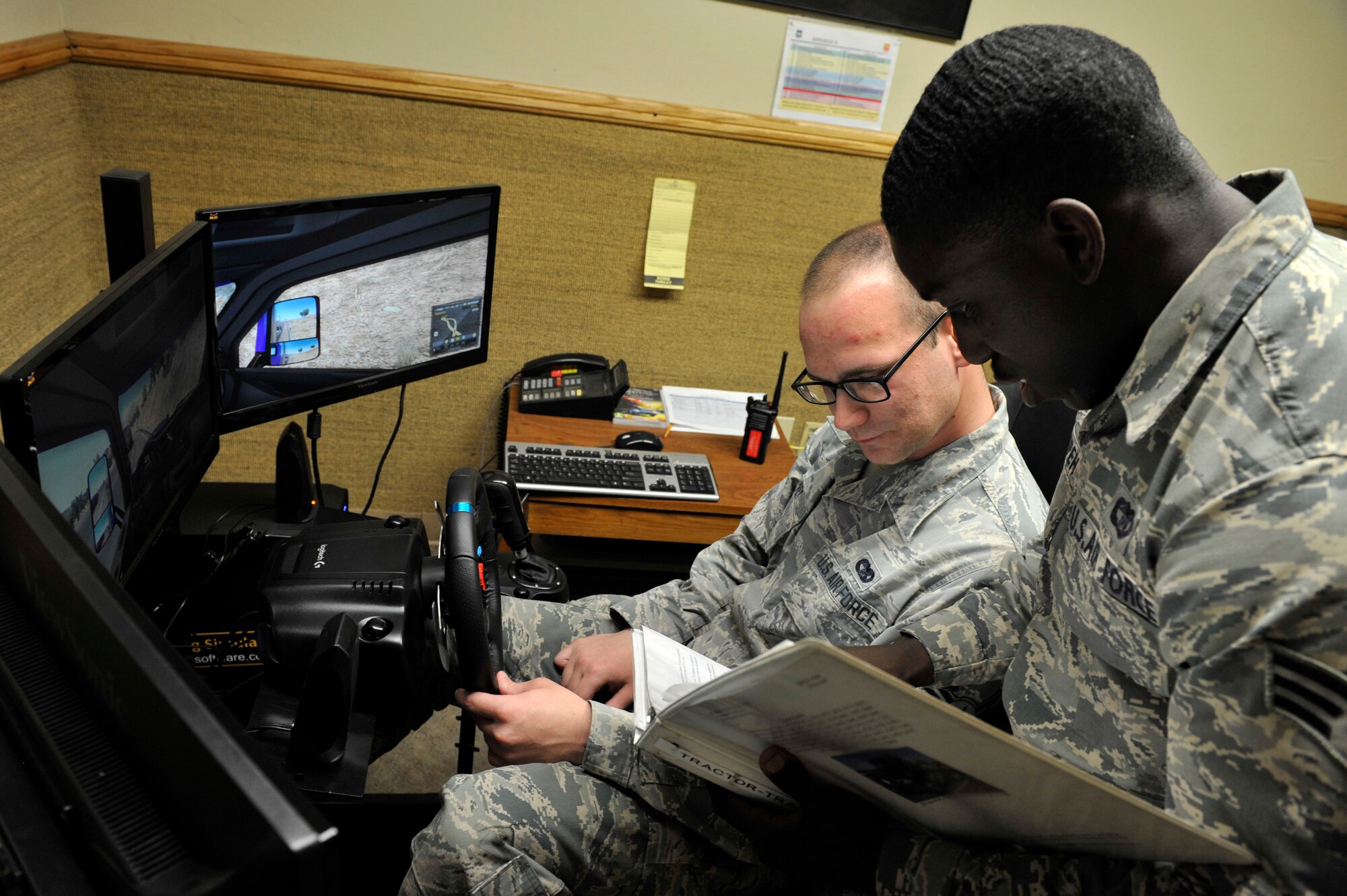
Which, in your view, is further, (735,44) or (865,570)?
(735,44)

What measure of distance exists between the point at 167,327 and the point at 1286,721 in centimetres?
118

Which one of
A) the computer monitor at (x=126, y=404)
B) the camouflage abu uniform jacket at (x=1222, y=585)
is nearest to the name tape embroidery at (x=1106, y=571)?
the camouflage abu uniform jacket at (x=1222, y=585)

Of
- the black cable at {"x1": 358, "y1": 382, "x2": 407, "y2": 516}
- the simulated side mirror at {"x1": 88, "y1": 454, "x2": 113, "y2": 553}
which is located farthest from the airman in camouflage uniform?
the black cable at {"x1": 358, "y1": 382, "x2": 407, "y2": 516}

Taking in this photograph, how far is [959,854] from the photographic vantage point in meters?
0.89

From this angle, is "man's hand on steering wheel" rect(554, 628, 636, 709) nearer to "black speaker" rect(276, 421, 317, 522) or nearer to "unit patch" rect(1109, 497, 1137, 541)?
"black speaker" rect(276, 421, 317, 522)

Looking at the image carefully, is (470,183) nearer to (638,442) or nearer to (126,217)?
(638,442)

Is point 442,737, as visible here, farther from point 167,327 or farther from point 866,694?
point 866,694

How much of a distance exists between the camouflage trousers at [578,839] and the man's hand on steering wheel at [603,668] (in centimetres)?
17

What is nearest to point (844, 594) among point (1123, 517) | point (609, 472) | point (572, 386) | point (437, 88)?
point (1123, 517)

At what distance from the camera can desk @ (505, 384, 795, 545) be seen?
187cm

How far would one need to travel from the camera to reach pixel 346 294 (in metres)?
1.66

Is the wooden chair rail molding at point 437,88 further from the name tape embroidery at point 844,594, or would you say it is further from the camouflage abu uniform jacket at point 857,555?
the name tape embroidery at point 844,594

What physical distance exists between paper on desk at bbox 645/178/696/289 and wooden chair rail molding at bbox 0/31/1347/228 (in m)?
0.15

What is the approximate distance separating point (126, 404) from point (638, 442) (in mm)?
1208
